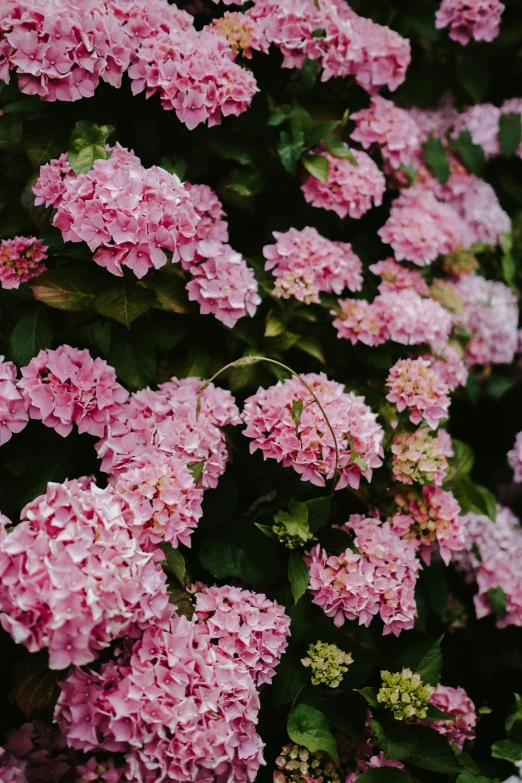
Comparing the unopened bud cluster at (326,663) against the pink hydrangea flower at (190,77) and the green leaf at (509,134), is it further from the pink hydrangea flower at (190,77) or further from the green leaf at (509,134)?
the green leaf at (509,134)

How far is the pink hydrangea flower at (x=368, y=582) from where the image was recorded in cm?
154

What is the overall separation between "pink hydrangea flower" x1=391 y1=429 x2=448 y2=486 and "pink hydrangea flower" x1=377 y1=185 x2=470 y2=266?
2.38 ft

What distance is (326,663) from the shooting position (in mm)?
1509

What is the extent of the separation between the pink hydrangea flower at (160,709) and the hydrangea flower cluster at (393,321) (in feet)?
3.45

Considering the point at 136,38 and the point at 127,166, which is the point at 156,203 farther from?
the point at 136,38

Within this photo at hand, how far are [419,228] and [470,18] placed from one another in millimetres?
976

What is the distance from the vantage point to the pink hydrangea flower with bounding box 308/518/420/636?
60.4 inches

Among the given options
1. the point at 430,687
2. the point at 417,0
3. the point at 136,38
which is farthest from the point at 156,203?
the point at 417,0

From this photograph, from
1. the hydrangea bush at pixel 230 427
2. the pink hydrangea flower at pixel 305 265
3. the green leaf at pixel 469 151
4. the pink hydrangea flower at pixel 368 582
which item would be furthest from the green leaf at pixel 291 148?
the pink hydrangea flower at pixel 368 582

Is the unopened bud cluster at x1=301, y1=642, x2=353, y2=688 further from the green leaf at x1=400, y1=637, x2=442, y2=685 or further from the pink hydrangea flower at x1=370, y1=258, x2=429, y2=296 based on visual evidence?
the pink hydrangea flower at x1=370, y1=258, x2=429, y2=296

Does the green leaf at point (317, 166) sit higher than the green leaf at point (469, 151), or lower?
lower

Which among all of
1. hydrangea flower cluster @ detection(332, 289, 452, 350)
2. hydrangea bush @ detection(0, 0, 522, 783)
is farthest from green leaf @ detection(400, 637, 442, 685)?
hydrangea flower cluster @ detection(332, 289, 452, 350)

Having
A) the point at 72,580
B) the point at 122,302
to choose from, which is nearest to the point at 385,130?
the point at 122,302

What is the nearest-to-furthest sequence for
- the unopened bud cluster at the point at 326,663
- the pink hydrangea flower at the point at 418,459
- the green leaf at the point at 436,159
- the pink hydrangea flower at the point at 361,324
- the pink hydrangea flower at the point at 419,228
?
the unopened bud cluster at the point at 326,663 < the pink hydrangea flower at the point at 418,459 < the pink hydrangea flower at the point at 361,324 < the pink hydrangea flower at the point at 419,228 < the green leaf at the point at 436,159
